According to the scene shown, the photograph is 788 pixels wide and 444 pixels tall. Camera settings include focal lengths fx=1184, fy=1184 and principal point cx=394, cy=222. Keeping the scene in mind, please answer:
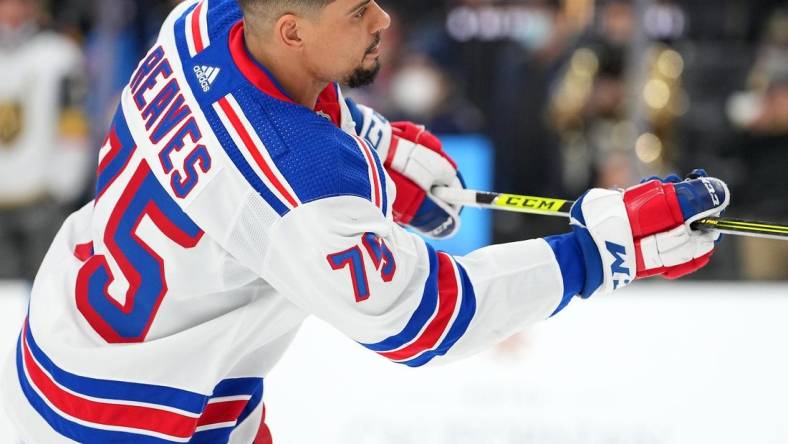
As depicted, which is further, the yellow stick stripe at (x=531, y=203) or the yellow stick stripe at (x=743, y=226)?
the yellow stick stripe at (x=531, y=203)

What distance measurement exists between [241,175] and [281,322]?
37 cm

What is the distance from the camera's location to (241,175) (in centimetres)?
192

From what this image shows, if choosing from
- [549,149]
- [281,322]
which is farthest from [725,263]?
[281,322]

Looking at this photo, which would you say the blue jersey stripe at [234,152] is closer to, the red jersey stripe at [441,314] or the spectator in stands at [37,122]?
the red jersey stripe at [441,314]

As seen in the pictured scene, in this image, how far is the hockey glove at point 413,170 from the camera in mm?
2619

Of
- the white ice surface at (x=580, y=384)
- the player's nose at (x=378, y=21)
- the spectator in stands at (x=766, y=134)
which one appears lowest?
the white ice surface at (x=580, y=384)

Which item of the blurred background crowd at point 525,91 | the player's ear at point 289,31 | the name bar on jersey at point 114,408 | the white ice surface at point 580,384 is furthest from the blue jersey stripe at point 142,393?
the blurred background crowd at point 525,91

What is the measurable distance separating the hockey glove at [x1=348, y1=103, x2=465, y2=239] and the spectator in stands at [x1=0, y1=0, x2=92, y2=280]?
278cm

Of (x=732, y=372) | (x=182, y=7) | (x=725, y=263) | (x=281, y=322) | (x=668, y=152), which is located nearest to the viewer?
(x=281, y=322)

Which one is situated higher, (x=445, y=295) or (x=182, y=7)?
(x=182, y=7)

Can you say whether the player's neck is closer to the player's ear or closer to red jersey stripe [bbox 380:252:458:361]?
the player's ear

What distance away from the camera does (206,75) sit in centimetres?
205

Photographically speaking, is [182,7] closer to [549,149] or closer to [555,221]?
[555,221]

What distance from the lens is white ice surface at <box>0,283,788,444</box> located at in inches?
128
